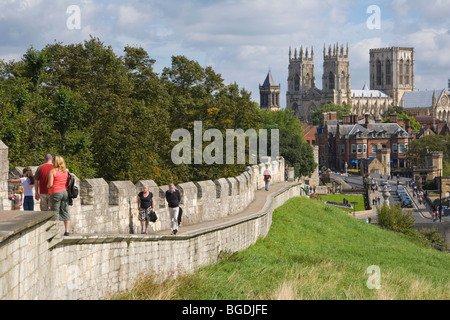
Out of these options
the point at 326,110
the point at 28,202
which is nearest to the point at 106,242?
the point at 28,202

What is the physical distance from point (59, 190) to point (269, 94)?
182294 millimetres

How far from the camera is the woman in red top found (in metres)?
10.8

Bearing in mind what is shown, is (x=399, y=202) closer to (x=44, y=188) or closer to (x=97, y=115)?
(x=97, y=115)

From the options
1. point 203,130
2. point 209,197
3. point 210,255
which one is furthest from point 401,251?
point 203,130

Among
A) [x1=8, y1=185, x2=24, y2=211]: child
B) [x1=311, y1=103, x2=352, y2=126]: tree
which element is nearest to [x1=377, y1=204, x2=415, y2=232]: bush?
[x1=8, y1=185, x2=24, y2=211]: child

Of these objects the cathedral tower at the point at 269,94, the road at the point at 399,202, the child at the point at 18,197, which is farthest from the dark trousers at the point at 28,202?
the cathedral tower at the point at 269,94

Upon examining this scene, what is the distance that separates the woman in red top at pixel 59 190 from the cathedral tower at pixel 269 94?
181m

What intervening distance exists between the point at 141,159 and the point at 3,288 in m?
22.8

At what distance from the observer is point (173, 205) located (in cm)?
1577

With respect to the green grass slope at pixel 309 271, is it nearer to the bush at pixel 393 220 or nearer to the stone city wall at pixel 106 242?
the stone city wall at pixel 106 242

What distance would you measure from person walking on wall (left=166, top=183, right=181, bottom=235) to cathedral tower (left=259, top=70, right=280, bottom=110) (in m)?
176
